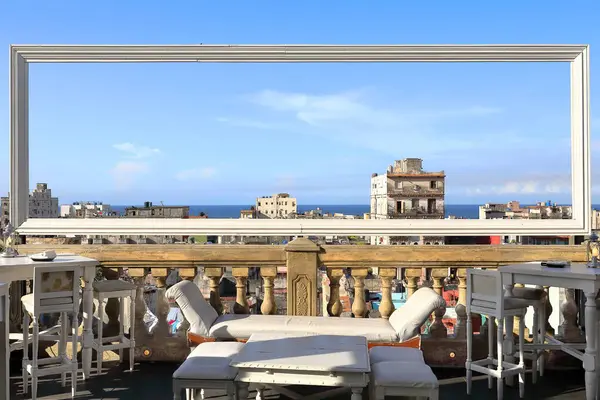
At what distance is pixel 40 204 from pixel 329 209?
9.11 ft

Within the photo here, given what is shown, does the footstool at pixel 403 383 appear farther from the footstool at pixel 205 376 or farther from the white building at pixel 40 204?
the white building at pixel 40 204

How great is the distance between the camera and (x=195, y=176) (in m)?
5.86

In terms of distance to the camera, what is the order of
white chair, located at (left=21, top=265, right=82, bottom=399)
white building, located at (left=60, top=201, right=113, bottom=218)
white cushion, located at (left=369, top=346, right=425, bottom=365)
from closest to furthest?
white cushion, located at (left=369, top=346, right=425, bottom=365) → white chair, located at (left=21, top=265, right=82, bottom=399) → white building, located at (left=60, top=201, right=113, bottom=218)

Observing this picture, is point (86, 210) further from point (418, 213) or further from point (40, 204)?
point (418, 213)

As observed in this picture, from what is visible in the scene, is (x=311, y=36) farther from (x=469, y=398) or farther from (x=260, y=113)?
(x=469, y=398)

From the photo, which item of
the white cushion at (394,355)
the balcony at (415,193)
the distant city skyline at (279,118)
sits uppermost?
the distant city skyline at (279,118)

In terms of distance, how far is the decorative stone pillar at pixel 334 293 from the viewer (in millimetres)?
4650

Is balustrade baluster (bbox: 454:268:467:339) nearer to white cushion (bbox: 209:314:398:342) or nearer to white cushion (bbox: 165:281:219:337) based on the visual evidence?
white cushion (bbox: 209:314:398:342)

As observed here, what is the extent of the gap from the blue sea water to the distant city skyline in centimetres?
8

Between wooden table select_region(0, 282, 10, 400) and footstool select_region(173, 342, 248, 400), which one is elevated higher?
wooden table select_region(0, 282, 10, 400)

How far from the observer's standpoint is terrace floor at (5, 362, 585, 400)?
3.98 meters

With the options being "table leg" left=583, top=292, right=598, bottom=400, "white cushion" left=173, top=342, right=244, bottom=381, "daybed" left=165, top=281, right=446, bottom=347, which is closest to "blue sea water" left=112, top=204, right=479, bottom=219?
"daybed" left=165, top=281, right=446, bottom=347

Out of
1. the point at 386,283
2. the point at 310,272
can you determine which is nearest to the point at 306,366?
the point at 310,272

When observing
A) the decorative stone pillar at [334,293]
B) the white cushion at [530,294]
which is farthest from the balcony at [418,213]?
the white cushion at [530,294]
